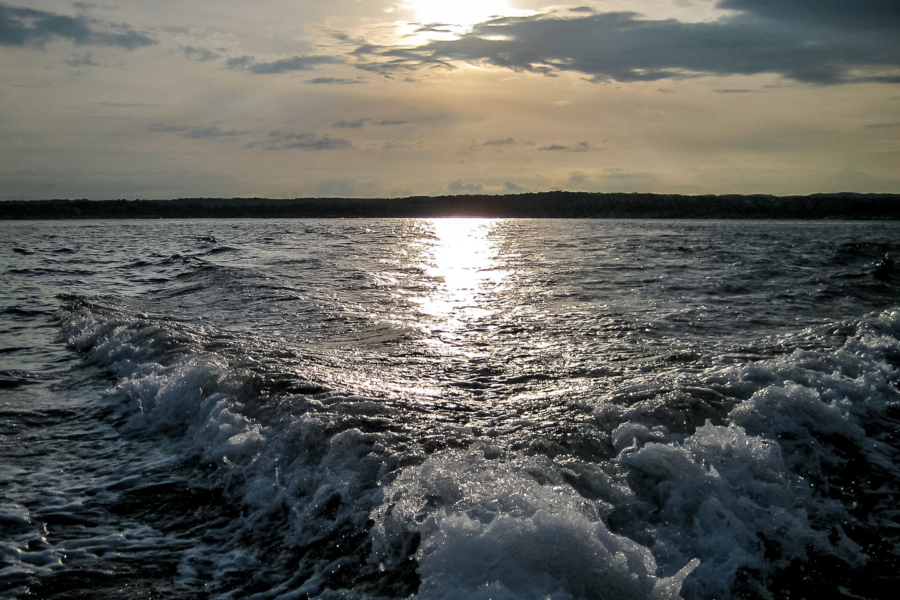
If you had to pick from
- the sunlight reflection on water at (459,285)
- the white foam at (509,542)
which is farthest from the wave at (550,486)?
the sunlight reflection on water at (459,285)

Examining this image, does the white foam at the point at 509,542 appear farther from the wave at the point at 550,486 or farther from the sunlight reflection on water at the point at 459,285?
the sunlight reflection on water at the point at 459,285

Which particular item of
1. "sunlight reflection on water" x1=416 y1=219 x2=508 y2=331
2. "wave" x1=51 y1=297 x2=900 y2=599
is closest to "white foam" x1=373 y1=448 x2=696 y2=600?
"wave" x1=51 y1=297 x2=900 y2=599

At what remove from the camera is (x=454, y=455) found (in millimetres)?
4008

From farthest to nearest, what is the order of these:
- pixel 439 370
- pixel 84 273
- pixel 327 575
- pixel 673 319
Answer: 1. pixel 84 273
2. pixel 673 319
3. pixel 439 370
4. pixel 327 575

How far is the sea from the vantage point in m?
3.04

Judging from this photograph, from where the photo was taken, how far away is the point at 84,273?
17.0 metres

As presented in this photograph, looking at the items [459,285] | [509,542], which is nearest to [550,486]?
[509,542]

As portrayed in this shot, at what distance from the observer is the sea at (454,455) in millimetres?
3037

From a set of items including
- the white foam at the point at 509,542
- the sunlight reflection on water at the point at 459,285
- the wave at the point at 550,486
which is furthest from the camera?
the sunlight reflection on water at the point at 459,285

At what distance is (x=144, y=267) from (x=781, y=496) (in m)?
19.7

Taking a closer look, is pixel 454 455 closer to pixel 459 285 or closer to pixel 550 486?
pixel 550 486

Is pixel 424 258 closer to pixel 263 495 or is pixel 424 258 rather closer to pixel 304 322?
pixel 304 322

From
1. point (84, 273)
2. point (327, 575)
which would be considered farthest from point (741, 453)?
point (84, 273)

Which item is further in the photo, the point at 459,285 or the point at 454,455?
the point at 459,285
